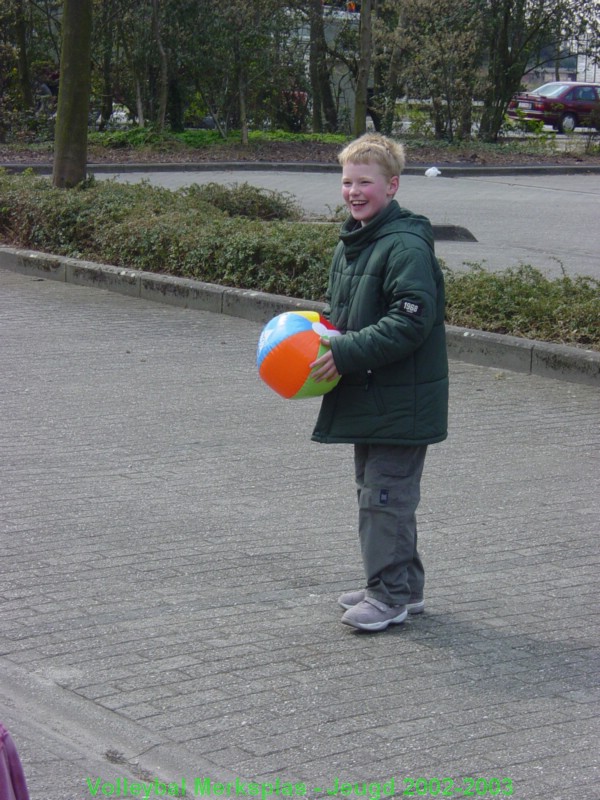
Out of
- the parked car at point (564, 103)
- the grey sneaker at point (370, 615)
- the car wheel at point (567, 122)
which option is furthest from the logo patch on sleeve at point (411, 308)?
the parked car at point (564, 103)

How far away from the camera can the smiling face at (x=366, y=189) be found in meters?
4.30

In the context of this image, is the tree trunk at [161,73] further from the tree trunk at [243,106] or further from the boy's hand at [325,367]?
the boy's hand at [325,367]

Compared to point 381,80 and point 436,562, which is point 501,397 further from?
point 381,80

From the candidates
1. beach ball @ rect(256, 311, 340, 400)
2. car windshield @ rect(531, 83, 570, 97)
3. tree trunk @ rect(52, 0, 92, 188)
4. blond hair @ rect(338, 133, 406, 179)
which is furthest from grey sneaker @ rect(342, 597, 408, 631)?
car windshield @ rect(531, 83, 570, 97)

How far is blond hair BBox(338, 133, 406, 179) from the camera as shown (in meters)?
4.29

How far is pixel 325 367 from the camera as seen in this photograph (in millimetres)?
4266

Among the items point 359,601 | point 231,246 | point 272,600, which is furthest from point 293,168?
point 359,601

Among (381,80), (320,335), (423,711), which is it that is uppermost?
(381,80)

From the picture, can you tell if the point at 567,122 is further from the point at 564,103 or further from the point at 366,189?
the point at 366,189

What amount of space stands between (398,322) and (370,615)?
1.12 m

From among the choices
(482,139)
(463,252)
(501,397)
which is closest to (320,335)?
(501,397)

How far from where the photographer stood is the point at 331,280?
15.0 feet

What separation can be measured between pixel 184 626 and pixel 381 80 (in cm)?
2906

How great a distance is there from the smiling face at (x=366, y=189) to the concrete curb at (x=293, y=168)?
1941cm
